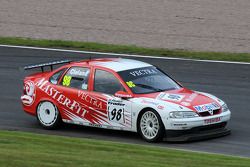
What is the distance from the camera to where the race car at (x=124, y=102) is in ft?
49.3

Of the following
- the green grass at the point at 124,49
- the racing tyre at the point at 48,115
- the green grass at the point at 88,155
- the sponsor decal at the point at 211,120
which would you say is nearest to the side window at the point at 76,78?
the racing tyre at the point at 48,115

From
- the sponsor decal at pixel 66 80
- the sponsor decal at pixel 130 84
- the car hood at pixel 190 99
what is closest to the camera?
the car hood at pixel 190 99

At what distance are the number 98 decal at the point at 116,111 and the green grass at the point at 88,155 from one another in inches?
53.7

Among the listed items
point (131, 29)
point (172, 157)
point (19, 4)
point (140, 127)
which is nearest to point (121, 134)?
point (140, 127)

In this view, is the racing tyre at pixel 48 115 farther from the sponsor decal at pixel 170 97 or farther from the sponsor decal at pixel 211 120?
the sponsor decal at pixel 211 120

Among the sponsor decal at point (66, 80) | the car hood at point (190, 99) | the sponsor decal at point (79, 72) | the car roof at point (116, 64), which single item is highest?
the car roof at point (116, 64)

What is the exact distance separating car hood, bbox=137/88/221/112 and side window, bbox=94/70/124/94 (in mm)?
679

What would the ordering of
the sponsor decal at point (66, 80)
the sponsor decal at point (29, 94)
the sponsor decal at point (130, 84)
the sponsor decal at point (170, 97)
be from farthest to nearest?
the sponsor decal at point (29, 94), the sponsor decal at point (66, 80), the sponsor decal at point (130, 84), the sponsor decal at point (170, 97)

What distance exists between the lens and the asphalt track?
15.1 metres

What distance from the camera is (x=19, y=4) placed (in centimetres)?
3195

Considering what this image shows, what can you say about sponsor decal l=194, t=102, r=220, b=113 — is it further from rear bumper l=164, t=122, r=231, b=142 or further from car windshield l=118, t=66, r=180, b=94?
car windshield l=118, t=66, r=180, b=94

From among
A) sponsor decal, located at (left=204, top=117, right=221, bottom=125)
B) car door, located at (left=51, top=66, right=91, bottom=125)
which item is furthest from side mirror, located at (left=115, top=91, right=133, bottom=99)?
sponsor decal, located at (left=204, top=117, right=221, bottom=125)

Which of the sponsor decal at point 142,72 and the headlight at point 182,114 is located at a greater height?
the sponsor decal at point 142,72

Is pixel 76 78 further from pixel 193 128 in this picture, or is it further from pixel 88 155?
pixel 88 155
